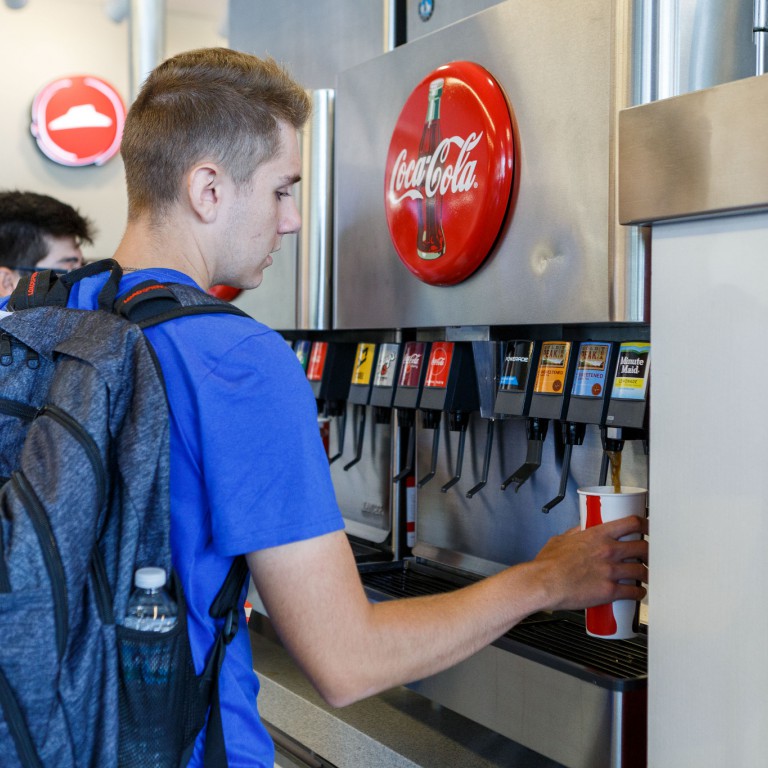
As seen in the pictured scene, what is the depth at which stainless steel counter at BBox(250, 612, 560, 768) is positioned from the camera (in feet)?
4.56

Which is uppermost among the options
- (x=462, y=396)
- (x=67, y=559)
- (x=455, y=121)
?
(x=455, y=121)

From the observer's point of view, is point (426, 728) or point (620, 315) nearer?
point (620, 315)

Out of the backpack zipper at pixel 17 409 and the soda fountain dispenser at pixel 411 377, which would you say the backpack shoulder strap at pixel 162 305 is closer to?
the backpack zipper at pixel 17 409

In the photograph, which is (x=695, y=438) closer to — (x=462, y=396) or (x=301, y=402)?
(x=301, y=402)

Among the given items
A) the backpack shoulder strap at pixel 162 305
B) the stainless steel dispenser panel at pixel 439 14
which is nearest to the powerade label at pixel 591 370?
the backpack shoulder strap at pixel 162 305

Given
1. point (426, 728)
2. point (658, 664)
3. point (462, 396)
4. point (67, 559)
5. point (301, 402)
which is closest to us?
point (67, 559)

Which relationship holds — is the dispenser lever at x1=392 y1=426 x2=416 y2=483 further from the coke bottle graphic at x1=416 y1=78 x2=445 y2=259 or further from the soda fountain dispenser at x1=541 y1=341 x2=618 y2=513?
the soda fountain dispenser at x1=541 y1=341 x2=618 y2=513

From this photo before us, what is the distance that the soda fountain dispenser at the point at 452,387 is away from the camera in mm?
1600

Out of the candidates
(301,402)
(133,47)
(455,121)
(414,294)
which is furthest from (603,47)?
(133,47)

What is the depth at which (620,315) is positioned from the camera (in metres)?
1.28

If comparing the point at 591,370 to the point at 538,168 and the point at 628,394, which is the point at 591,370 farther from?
the point at 538,168

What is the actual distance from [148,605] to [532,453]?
2.72ft

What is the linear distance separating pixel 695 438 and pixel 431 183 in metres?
0.74

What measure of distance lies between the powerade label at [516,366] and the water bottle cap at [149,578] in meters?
0.75
